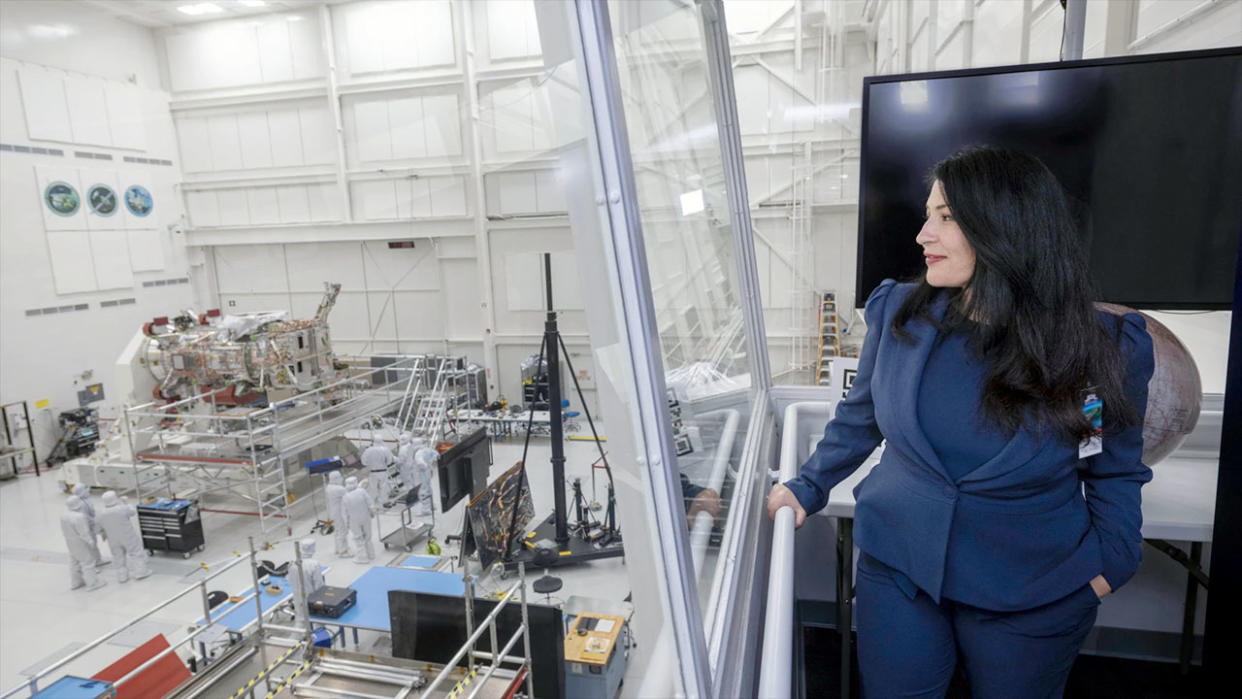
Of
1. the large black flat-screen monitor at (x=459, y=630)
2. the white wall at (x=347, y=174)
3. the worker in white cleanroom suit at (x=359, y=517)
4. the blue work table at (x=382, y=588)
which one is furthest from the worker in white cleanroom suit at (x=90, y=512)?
the white wall at (x=347, y=174)

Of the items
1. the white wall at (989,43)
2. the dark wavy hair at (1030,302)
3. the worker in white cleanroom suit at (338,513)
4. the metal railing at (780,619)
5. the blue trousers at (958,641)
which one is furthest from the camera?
the worker in white cleanroom suit at (338,513)

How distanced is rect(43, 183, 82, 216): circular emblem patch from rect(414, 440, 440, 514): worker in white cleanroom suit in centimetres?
738

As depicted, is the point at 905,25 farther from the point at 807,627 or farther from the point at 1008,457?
the point at 1008,457

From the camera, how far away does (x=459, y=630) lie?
3.57 metres

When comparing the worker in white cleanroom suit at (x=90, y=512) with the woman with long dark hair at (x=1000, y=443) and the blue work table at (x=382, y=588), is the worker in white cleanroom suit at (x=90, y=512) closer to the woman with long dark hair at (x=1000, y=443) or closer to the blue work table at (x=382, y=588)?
the blue work table at (x=382, y=588)

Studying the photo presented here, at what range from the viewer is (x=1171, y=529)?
5.78 ft

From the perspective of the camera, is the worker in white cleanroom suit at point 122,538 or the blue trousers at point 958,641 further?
the worker in white cleanroom suit at point 122,538

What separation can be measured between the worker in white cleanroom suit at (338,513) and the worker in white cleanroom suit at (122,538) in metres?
1.59

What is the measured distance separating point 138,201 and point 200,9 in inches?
139

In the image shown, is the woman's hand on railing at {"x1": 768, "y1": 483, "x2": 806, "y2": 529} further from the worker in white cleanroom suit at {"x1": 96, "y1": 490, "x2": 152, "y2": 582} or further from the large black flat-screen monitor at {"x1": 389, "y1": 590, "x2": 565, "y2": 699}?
the worker in white cleanroom suit at {"x1": 96, "y1": 490, "x2": 152, "y2": 582}

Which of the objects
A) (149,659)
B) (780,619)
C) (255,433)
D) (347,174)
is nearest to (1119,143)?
(780,619)

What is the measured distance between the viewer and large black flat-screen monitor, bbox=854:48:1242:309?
2096mm

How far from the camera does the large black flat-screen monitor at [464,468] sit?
18.3 feet

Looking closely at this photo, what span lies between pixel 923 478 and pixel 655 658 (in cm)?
64
